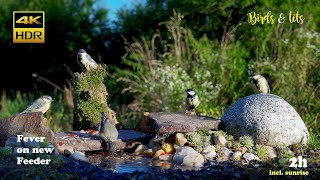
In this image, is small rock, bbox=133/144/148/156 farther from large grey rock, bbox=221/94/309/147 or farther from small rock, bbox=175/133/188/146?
large grey rock, bbox=221/94/309/147

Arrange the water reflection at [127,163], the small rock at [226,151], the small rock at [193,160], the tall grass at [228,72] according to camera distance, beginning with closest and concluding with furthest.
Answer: the water reflection at [127,163] < the small rock at [193,160] < the small rock at [226,151] < the tall grass at [228,72]

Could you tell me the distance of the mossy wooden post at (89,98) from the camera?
8055mm

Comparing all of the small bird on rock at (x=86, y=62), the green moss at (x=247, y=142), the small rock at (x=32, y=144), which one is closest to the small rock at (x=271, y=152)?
the green moss at (x=247, y=142)

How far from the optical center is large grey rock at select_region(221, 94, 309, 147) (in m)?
7.23

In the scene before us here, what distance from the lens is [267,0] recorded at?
42.7 ft

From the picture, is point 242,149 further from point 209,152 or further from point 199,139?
point 199,139

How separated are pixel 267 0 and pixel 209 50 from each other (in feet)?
6.44

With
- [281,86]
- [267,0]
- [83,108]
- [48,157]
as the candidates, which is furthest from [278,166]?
[267,0]

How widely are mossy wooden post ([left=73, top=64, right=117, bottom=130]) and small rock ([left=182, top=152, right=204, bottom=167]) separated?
1826 millimetres

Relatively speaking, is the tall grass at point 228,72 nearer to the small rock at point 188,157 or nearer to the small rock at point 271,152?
the small rock at point 271,152

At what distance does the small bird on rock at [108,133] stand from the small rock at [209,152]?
1.10 m

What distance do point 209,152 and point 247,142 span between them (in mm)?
519

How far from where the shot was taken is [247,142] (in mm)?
7195

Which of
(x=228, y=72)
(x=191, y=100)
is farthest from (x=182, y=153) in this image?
(x=228, y=72)
